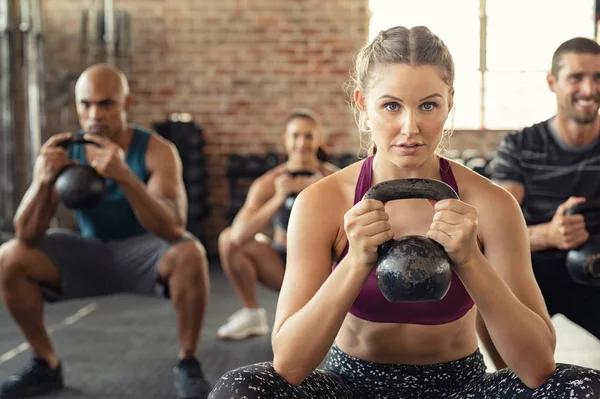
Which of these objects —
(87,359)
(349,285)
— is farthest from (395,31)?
(87,359)

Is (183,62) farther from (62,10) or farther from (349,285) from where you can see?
(349,285)

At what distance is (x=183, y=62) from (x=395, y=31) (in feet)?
16.8

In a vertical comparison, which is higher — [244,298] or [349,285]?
[349,285]

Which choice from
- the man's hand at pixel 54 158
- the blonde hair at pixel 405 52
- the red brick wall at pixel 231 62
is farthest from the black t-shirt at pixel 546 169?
the red brick wall at pixel 231 62

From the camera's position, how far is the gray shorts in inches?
113

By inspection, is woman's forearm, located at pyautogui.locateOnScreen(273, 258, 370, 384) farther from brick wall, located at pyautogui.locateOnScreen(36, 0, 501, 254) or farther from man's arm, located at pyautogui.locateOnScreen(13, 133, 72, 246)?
brick wall, located at pyautogui.locateOnScreen(36, 0, 501, 254)

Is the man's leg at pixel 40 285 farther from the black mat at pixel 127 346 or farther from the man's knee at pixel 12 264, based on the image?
the black mat at pixel 127 346

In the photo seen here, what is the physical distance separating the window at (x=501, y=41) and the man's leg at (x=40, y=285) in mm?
4056

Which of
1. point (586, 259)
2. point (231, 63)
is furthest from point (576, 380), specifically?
point (231, 63)

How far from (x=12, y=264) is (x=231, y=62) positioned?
392 centimetres

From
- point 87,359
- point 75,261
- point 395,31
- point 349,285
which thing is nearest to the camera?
point 349,285

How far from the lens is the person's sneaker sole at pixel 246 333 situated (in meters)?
3.55

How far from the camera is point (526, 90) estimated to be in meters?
6.37

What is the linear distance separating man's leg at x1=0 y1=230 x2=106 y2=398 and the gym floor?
119mm
